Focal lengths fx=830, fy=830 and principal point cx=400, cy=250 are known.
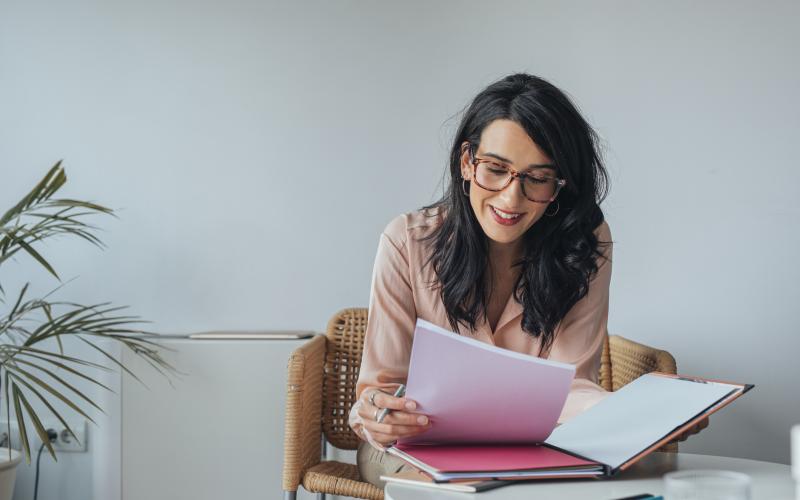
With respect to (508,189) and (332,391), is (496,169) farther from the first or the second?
(332,391)

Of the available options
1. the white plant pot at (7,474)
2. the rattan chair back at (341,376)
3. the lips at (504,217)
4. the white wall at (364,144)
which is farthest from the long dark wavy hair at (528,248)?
the white plant pot at (7,474)

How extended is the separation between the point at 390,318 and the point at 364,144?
2.87 ft

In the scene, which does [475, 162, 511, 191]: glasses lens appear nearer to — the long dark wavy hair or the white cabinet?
the long dark wavy hair

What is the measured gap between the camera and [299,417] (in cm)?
168

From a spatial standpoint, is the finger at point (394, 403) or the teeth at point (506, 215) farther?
the teeth at point (506, 215)

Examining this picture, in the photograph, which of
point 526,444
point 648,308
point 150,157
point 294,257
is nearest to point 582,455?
point 526,444

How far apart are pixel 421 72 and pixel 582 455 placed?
4.61ft

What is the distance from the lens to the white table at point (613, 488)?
857 mm

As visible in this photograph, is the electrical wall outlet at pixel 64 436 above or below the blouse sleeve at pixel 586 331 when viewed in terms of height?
below

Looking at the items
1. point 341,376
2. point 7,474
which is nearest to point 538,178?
point 341,376

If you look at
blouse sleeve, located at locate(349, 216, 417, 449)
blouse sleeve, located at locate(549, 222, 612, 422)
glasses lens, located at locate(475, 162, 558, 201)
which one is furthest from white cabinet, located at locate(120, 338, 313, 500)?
glasses lens, located at locate(475, 162, 558, 201)

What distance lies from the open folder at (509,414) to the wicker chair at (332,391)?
0.47 m

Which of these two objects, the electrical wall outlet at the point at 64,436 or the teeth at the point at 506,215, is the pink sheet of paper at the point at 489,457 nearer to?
the teeth at the point at 506,215

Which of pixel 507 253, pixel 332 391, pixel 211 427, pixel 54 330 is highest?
pixel 507 253
